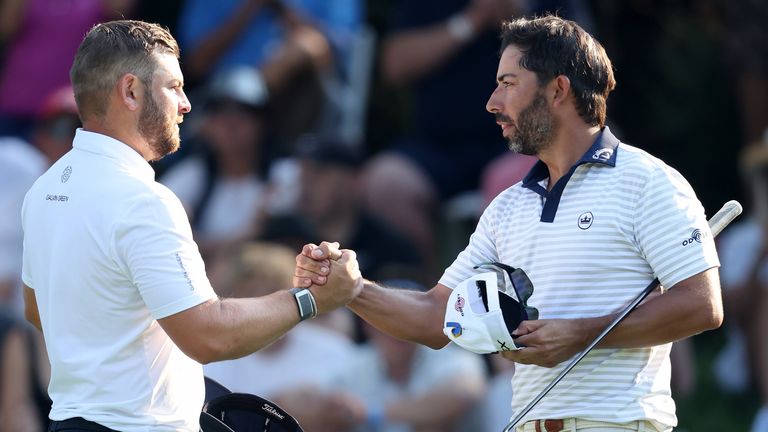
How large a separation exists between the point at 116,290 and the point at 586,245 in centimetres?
148

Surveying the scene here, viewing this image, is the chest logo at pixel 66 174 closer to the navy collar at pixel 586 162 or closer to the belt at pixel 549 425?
the navy collar at pixel 586 162

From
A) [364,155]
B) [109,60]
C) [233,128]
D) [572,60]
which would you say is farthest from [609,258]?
[364,155]

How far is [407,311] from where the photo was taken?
5.13m

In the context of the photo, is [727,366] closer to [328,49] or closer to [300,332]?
[300,332]

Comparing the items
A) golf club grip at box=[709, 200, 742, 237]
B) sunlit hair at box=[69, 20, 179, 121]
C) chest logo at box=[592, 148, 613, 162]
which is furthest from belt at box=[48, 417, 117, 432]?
→ golf club grip at box=[709, 200, 742, 237]

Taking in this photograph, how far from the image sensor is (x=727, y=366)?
8492mm

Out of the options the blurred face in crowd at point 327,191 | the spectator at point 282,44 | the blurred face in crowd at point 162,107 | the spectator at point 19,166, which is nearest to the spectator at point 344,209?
the blurred face in crowd at point 327,191

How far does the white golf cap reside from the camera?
14.8ft

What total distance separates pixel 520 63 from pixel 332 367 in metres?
3.48

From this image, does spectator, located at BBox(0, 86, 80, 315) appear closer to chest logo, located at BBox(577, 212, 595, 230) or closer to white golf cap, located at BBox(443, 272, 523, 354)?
white golf cap, located at BBox(443, 272, 523, 354)

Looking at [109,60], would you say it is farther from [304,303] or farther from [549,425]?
[549,425]

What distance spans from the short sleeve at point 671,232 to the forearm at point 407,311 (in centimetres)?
88

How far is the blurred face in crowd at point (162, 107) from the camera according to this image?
456 cm

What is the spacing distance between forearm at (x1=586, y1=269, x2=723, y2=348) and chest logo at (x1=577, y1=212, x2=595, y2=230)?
0.31 meters
